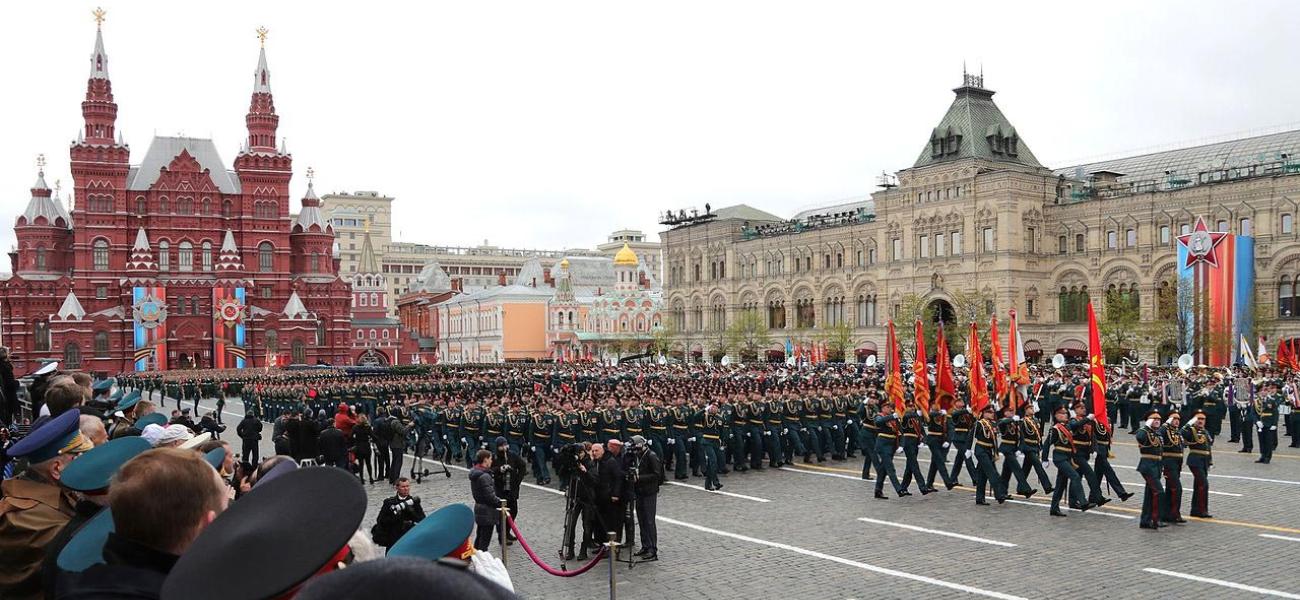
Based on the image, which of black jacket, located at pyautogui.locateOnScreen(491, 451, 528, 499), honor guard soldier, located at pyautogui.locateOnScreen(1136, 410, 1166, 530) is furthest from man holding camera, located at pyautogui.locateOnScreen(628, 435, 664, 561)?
honor guard soldier, located at pyautogui.locateOnScreen(1136, 410, 1166, 530)

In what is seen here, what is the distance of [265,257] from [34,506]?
7211 cm

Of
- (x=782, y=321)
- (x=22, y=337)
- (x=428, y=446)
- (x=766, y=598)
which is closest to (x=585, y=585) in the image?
(x=766, y=598)

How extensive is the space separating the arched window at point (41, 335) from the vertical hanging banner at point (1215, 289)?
67.1 metres

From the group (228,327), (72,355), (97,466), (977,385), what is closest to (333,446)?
(977,385)

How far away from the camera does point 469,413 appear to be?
19656 mm

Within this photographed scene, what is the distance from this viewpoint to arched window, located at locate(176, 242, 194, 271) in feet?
226

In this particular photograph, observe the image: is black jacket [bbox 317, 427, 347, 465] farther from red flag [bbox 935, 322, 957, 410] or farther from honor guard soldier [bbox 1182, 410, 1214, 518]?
honor guard soldier [bbox 1182, 410, 1214, 518]

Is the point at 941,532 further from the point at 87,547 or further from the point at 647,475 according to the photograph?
the point at 87,547

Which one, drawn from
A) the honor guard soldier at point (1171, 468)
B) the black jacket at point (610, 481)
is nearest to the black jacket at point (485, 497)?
the black jacket at point (610, 481)

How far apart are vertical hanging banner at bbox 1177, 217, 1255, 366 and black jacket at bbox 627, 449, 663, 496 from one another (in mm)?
36856

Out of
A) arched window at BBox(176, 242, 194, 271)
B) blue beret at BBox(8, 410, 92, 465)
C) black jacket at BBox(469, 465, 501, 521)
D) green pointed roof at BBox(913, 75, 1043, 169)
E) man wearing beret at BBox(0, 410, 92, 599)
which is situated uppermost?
green pointed roof at BBox(913, 75, 1043, 169)

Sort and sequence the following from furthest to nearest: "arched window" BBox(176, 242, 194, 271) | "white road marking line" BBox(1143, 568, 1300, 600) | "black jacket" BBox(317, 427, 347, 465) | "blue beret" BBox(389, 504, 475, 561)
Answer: "arched window" BBox(176, 242, 194, 271), "black jacket" BBox(317, 427, 347, 465), "white road marking line" BBox(1143, 568, 1300, 600), "blue beret" BBox(389, 504, 475, 561)

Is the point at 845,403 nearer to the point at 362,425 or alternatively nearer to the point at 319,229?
the point at 362,425

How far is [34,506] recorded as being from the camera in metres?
4.25
